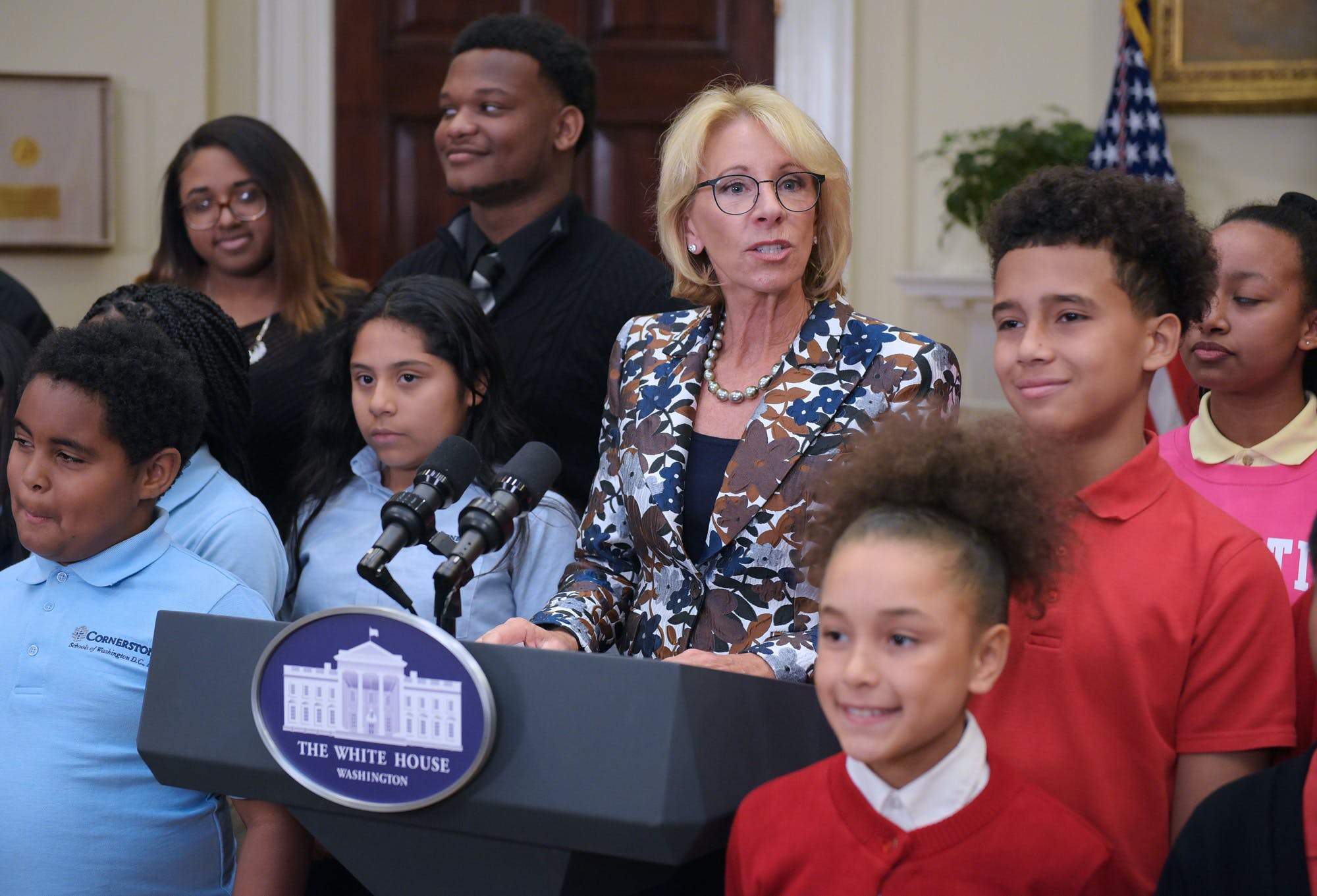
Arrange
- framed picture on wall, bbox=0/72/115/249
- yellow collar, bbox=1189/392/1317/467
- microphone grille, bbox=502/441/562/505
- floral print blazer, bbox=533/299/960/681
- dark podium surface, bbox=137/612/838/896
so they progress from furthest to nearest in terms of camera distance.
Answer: framed picture on wall, bbox=0/72/115/249 < yellow collar, bbox=1189/392/1317/467 < floral print blazer, bbox=533/299/960/681 < microphone grille, bbox=502/441/562/505 < dark podium surface, bbox=137/612/838/896

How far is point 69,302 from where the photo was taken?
4832 mm

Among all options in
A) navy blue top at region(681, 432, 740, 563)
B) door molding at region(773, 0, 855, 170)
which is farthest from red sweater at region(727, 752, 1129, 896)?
door molding at region(773, 0, 855, 170)

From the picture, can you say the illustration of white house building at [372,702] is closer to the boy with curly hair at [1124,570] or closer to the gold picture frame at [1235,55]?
the boy with curly hair at [1124,570]

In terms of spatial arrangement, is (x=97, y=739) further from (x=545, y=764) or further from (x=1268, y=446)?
(x=1268, y=446)

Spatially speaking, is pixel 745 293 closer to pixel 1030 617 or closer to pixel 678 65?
pixel 1030 617

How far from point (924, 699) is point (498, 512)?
462 mm

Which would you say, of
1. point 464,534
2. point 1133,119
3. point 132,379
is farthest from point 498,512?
point 1133,119

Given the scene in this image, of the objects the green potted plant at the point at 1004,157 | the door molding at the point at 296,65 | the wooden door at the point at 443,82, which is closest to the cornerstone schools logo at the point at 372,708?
the green potted plant at the point at 1004,157

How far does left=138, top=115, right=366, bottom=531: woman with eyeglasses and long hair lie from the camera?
2811 mm

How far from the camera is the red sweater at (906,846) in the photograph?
1.33 metres

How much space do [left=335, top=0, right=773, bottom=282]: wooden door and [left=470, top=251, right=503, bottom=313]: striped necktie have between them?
2.03 meters

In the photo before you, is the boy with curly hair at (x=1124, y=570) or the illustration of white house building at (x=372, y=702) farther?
the boy with curly hair at (x=1124, y=570)

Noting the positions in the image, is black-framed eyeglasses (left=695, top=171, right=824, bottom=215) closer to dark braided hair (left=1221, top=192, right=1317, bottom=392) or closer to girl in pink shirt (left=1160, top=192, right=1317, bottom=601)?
girl in pink shirt (left=1160, top=192, right=1317, bottom=601)

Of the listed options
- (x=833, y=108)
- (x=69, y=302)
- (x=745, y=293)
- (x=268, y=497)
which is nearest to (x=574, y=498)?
(x=268, y=497)
